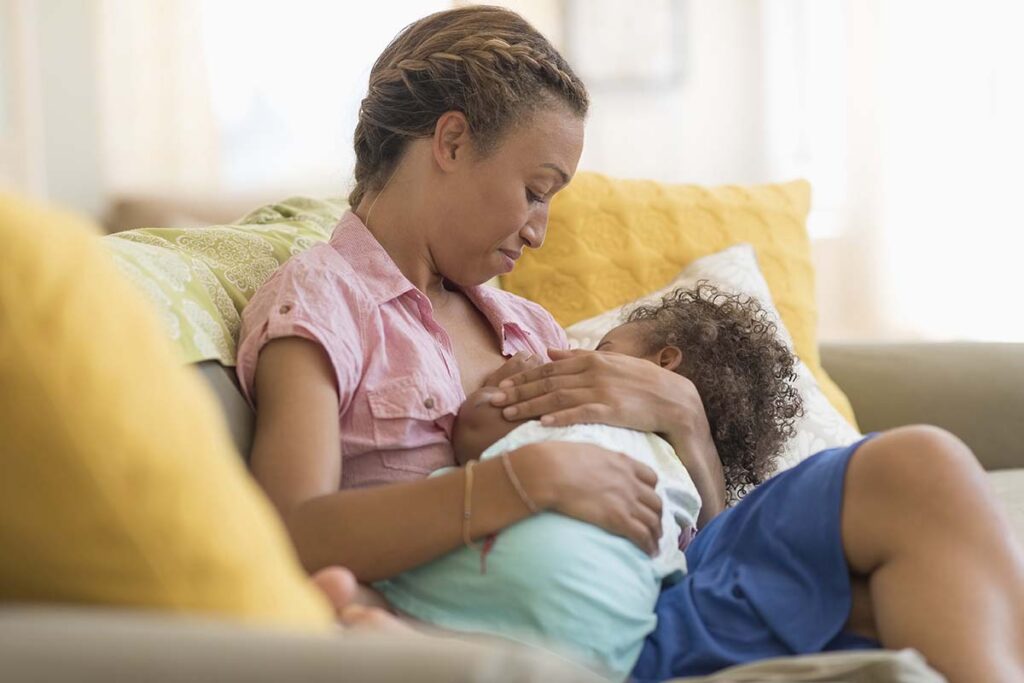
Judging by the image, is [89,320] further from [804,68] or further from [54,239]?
[804,68]

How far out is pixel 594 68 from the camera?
4.65 m

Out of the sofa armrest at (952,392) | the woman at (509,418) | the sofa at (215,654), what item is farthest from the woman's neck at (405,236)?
Result: the sofa armrest at (952,392)

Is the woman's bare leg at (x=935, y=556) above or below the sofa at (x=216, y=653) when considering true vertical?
below

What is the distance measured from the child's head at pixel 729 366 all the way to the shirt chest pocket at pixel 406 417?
378 millimetres

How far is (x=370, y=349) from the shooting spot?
1.41 m

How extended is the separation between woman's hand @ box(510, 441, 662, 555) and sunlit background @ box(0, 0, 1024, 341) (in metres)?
3.24

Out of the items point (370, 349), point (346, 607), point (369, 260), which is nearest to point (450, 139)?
point (369, 260)

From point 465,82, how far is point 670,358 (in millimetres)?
473

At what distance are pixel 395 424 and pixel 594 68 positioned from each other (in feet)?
11.5

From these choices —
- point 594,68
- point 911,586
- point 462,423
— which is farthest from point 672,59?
point 911,586

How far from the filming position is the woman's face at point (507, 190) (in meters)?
1.53

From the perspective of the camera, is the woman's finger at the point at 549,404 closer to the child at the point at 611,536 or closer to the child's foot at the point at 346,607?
the child at the point at 611,536

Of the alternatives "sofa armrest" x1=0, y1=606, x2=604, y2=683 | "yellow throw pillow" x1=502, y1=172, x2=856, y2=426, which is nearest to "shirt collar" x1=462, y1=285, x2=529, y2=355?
"yellow throw pillow" x1=502, y1=172, x2=856, y2=426

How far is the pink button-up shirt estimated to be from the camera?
133cm
